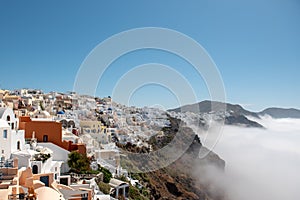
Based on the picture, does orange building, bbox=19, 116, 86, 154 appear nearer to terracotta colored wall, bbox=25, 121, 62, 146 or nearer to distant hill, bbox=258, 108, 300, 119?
terracotta colored wall, bbox=25, 121, 62, 146

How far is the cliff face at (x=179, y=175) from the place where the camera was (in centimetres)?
2478

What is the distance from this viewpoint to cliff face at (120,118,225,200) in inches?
976

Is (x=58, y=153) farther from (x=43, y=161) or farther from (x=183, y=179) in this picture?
(x=183, y=179)

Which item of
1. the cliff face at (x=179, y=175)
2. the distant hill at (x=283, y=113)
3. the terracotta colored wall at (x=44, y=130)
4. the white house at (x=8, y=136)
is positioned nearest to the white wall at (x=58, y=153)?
the terracotta colored wall at (x=44, y=130)

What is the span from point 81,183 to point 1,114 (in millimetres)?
3920

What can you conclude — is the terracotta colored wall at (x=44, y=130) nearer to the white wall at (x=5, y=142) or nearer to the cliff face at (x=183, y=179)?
the white wall at (x=5, y=142)

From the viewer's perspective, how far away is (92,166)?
609 inches

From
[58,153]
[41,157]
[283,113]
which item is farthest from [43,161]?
[283,113]

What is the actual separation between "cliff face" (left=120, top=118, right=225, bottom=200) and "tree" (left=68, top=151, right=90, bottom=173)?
7934mm

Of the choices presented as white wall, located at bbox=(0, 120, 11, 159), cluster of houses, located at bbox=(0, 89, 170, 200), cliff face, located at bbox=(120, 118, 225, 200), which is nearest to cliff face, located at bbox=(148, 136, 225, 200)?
cliff face, located at bbox=(120, 118, 225, 200)

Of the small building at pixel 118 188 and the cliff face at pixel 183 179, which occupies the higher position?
the small building at pixel 118 188

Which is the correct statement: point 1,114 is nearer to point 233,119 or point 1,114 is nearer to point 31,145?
point 31,145

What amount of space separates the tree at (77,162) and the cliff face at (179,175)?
7934 mm

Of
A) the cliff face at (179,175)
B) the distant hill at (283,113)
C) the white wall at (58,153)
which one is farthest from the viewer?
the distant hill at (283,113)
